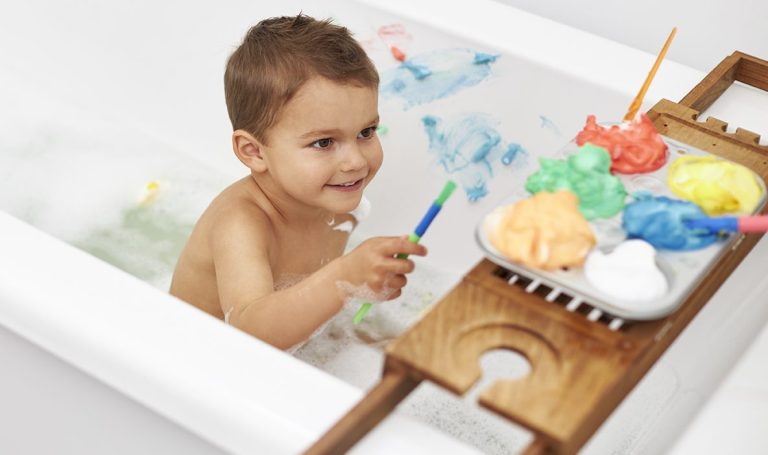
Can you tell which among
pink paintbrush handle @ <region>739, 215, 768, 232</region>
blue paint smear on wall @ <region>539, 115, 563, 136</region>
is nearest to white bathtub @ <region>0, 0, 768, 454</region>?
blue paint smear on wall @ <region>539, 115, 563, 136</region>

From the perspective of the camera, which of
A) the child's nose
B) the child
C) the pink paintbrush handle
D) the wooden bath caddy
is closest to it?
the wooden bath caddy

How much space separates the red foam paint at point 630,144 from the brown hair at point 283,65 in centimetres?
32

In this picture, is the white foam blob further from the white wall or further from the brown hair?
the white wall

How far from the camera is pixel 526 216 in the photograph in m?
0.80

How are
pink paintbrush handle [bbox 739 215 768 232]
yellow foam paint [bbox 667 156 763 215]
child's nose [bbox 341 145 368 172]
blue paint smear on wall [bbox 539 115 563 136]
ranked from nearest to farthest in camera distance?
pink paintbrush handle [bbox 739 215 768 232], yellow foam paint [bbox 667 156 763 215], child's nose [bbox 341 145 368 172], blue paint smear on wall [bbox 539 115 563 136]

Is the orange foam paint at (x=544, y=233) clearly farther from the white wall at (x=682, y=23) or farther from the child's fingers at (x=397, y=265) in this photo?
the white wall at (x=682, y=23)

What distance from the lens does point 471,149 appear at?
4.81 ft

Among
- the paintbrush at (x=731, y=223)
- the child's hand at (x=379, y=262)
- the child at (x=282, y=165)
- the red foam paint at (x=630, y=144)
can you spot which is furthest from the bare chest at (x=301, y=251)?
the paintbrush at (x=731, y=223)

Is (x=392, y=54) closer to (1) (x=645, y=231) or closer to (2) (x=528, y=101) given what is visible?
(2) (x=528, y=101)

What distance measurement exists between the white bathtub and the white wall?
199mm

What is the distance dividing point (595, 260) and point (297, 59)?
50cm

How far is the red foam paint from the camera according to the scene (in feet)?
3.07

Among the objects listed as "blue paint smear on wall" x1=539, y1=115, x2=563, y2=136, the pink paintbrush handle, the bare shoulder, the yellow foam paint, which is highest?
the pink paintbrush handle

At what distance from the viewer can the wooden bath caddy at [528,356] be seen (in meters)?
0.69
